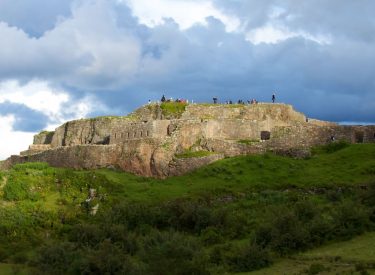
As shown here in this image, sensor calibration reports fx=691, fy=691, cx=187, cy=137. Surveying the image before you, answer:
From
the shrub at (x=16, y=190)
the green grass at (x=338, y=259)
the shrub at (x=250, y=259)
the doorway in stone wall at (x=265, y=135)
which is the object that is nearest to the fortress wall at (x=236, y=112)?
the doorway in stone wall at (x=265, y=135)

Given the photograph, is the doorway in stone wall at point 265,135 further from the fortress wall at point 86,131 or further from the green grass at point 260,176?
the fortress wall at point 86,131

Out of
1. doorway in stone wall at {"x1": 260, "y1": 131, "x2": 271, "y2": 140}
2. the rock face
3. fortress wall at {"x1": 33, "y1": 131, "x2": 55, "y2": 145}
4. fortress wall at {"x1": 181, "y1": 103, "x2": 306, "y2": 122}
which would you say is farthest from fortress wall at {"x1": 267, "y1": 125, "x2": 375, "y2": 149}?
fortress wall at {"x1": 33, "y1": 131, "x2": 55, "y2": 145}

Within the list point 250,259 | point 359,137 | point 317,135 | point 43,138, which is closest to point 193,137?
point 317,135

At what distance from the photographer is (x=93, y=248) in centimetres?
3416

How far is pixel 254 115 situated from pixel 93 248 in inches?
989

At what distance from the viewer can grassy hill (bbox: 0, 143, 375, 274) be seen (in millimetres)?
30969

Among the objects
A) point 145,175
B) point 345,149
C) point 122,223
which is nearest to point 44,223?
point 122,223

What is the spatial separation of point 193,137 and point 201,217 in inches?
490

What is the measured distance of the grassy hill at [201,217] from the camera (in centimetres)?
3097

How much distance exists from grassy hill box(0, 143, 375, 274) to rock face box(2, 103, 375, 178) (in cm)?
160

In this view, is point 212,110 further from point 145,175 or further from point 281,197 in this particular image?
point 281,197

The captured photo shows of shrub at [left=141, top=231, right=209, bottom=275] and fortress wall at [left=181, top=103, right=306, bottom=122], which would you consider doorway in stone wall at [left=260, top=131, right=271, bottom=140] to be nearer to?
fortress wall at [left=181, top=103, right=306, bottom=122]

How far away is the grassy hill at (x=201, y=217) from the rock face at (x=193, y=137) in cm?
160

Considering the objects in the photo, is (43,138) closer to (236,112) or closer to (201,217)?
(236,112)
